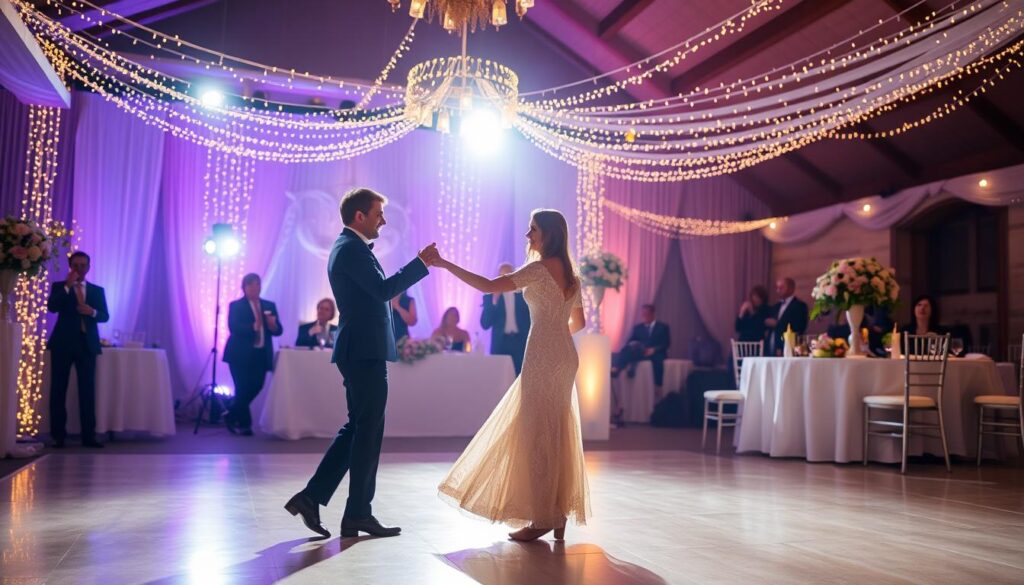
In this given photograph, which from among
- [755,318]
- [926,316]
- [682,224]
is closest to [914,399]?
[926,316]

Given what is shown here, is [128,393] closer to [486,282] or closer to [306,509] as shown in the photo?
[306,509]

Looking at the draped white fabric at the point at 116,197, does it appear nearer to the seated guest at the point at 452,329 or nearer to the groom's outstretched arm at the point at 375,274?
the seated guest at the point at 452,329

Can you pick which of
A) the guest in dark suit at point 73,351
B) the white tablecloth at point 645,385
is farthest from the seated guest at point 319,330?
the white tablecloth at point 645,385

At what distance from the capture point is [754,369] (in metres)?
8.23

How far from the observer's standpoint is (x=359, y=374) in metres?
3.88

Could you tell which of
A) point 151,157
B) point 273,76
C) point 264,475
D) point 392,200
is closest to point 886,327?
point 392,200

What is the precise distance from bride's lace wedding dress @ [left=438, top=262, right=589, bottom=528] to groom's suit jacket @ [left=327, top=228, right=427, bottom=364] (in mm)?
563

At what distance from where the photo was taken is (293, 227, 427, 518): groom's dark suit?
3844mm

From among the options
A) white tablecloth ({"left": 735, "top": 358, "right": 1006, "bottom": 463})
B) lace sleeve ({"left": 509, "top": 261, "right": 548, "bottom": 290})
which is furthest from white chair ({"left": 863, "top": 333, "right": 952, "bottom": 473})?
lace sleeve ({"left": 509, "top": 261, "right": 548, "bottom": 290})

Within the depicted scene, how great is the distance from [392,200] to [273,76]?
215 centimetres

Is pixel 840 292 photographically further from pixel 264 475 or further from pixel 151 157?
pixel 151 157

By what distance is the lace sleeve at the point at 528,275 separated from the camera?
157 inches

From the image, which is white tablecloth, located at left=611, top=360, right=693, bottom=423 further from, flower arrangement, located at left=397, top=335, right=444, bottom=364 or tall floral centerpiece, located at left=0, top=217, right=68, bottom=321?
tall floral centerpiece, located at left=0, top=217, right=68, bottom=321

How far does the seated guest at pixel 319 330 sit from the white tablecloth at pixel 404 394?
0.60 m
